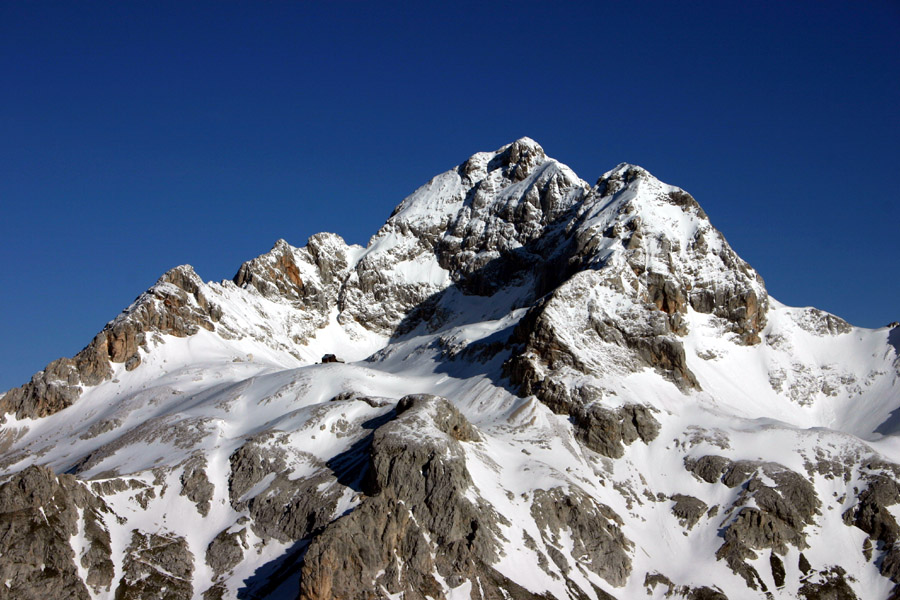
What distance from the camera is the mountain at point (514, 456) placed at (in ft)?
341

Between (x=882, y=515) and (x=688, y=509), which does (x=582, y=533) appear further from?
(x=882, y=515)

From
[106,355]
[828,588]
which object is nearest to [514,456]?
[828,588]

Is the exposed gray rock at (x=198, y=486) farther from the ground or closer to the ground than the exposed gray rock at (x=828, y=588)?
farther from the ground

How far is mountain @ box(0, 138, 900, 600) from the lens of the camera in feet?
341

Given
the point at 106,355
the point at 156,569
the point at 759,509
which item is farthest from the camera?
the point at 106,355

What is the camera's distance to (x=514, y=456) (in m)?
128

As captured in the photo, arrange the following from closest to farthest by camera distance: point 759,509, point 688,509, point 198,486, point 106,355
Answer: point 198,486 → point 759,509 → point 688,509 → point 106,355

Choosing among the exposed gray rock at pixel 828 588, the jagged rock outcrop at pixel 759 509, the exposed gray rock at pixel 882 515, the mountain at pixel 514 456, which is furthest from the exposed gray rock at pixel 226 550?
the exposed gray rock at pixel 882 515

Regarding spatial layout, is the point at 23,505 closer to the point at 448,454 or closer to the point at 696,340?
the point at 448,454

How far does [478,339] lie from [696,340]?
122ft

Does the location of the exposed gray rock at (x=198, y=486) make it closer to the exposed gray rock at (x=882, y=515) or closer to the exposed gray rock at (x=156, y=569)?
the exposed gray rock at (x=156, y=569)

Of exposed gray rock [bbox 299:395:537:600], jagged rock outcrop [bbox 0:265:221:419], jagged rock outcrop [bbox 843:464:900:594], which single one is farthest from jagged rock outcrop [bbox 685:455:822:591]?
jagged rock outcrop [bbox 0:265:221:419]

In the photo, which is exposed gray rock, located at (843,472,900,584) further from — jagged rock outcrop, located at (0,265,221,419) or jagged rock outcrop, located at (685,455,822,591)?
jagged rock outcrop, located at (0,265,221,419)

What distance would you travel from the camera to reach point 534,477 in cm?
12181
